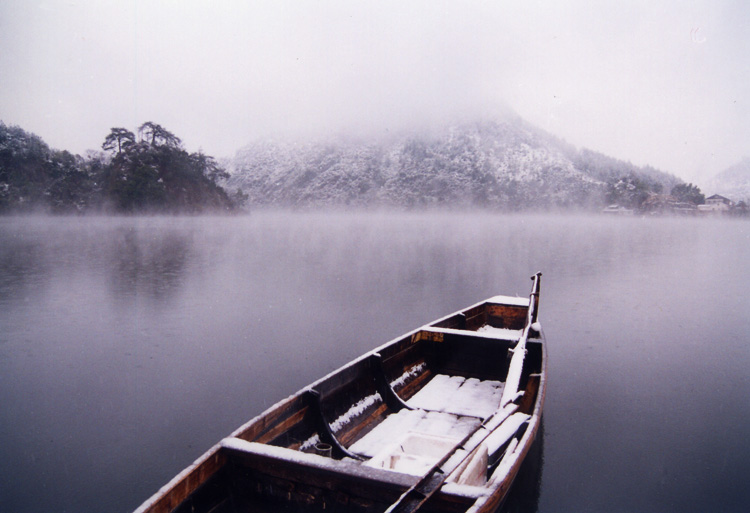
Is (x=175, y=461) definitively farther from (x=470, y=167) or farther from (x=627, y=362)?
(x=470, y=167)

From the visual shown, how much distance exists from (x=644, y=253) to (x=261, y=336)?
128 feet

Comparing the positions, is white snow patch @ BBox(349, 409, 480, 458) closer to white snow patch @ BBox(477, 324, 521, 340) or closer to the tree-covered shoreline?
white snow patch @ BBox(477, 324, 521, 340)

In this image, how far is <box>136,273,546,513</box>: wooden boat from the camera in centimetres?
376

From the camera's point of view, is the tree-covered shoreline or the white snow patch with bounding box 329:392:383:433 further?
the tree-covered shoreline

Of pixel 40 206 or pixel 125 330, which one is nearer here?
pixel 125 330

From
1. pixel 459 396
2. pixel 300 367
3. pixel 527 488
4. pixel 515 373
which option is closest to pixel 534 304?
pixel 459 396

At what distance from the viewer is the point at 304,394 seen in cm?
540

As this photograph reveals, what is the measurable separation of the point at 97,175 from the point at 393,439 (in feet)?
276

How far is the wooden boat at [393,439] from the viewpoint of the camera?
12.3 feet

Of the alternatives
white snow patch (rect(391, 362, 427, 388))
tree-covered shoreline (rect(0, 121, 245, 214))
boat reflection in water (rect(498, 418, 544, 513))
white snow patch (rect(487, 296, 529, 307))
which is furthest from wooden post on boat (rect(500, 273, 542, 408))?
tree-covered shoreline (rect(0, 121, 245, 214))

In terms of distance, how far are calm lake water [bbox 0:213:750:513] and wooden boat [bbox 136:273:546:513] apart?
1607mm

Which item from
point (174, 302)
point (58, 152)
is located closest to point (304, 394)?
point (174, 302)

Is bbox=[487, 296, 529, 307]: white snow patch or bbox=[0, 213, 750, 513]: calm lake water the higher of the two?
bbox=[487, 296, 529, 307]: white snow patch

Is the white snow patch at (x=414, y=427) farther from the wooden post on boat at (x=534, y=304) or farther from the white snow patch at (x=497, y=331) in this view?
the white snow patch at (x=497, y=331)
